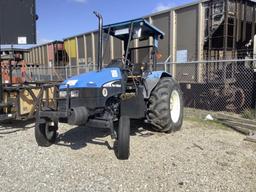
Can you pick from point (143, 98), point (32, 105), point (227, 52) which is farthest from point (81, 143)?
point (227, 52)

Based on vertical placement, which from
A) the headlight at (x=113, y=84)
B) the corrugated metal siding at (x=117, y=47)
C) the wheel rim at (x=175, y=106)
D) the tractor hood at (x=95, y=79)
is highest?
the corrugated metal siding at (x=117, y=47)

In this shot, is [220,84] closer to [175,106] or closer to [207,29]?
[207,29]

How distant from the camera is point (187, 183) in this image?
373cm

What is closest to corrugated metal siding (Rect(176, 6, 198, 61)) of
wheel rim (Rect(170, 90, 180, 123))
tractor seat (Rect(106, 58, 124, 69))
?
wheel rim (Rect(170, 90, 180, 123))

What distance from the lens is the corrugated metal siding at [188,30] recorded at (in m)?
8.64

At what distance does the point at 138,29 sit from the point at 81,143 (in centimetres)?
241

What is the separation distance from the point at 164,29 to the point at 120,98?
16.3 feet

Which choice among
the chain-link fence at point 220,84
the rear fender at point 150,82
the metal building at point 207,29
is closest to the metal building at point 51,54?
the metal building at point 207,29

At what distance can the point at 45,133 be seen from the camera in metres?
5.41

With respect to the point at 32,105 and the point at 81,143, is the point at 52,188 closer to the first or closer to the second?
the point at 81,143

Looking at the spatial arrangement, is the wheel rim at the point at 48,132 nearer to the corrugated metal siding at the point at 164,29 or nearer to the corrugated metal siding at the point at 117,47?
the corrugated metal siding at the point at 164,29

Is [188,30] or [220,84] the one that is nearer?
[220,84]

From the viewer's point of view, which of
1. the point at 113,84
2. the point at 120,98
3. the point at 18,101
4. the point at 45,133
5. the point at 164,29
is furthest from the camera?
the point at 164,29

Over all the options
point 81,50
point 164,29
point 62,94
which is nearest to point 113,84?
point 62,94
